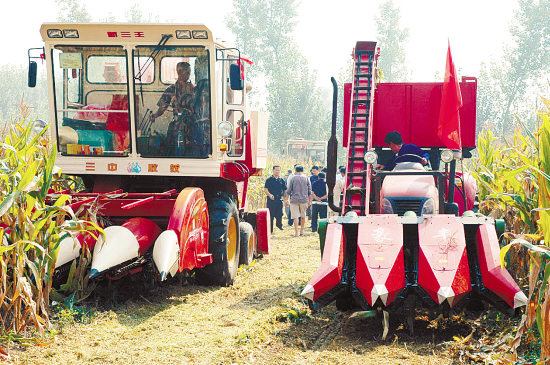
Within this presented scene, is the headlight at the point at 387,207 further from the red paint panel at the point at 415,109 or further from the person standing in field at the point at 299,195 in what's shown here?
the person standing in field at the point at 299,195

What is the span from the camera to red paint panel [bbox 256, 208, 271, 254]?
361 inches

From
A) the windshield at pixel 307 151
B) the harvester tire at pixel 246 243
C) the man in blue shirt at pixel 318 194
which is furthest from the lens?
the windshield at pixel 307 151

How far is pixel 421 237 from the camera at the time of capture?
4797 mm

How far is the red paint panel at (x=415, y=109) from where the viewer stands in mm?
7961

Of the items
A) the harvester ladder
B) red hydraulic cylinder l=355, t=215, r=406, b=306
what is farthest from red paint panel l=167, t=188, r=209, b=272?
red hydraulic cylinder l=355, t=215, r=406, b=306

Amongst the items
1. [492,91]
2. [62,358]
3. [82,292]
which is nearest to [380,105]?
[82,292]

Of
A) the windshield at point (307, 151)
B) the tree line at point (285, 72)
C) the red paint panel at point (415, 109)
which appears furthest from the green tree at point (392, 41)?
the red paint panel at point (415, 109)

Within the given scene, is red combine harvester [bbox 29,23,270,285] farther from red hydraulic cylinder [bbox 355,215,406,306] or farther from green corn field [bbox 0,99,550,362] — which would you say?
red hydraulic cylinder [bbox 355,215,406,306]

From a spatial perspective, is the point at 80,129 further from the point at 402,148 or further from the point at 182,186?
the point at 402,148

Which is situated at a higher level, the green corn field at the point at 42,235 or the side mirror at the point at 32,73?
the side mirror at the point at 32,73

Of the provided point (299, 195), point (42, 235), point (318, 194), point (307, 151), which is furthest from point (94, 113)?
point (307, 151)

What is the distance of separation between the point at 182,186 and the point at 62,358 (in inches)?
134

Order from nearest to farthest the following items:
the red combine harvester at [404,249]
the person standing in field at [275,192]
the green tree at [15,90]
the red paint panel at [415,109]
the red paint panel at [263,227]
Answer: the red combine harvester at [404,249] → the red paint panel at [415,109] → the red paint panel at [263,227] → the person standing in field at [275,192] → the green tree at [15,90]

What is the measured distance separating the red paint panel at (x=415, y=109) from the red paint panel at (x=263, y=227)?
233 cm
